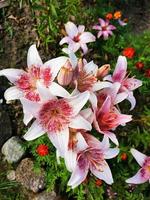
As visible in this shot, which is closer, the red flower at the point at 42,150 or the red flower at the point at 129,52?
the red flower at the point at 42,150

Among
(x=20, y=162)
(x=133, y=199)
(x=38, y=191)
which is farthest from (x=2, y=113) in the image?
(x=133, y=199)

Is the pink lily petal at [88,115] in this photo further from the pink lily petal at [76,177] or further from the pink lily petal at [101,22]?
the pink lily petal at [101,22]

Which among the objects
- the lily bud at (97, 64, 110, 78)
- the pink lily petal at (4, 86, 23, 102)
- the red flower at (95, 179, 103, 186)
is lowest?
the red flower at (95, 179, 103, 186)

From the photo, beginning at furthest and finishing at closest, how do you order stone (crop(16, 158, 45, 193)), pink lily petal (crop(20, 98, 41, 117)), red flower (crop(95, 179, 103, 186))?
1. stone (crop(16, 158, 45, 193))
2. red flower (crop(95, 179, 103, 186))
3. pink lily petal (crop(20, 98, 41, 117))

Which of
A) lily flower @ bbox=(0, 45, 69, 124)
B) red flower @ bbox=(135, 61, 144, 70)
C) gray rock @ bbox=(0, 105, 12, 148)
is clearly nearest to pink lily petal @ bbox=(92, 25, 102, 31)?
red flower @ bbox=(135, 61, 144, 70)

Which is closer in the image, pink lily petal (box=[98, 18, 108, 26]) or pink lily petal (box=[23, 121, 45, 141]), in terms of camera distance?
pink lily petal (box=[23, 121, 45, 141])

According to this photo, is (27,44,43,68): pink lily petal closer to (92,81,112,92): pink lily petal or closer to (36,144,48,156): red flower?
(92,81,112,92): pink lily petal

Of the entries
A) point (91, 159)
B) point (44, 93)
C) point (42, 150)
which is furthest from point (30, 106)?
point (42, 150)

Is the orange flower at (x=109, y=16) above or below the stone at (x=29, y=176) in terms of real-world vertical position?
above

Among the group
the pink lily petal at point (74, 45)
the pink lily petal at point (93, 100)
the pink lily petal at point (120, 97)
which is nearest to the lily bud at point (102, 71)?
the pink lily petal at point (120, 97)
